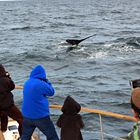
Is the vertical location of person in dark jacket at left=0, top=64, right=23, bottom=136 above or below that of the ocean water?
above

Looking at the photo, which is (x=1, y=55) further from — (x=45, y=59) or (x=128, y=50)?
(x=128, y=50)

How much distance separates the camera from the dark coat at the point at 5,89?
320 inches

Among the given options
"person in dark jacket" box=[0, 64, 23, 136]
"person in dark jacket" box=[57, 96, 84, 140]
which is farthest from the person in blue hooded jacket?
"person in dark jacket" box=[0, 64, 23, 136]

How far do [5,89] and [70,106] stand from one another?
169cm

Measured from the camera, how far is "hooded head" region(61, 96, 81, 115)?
692 cm

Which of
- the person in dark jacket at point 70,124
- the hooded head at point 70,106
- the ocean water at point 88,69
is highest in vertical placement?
the hooded head at point 70,106

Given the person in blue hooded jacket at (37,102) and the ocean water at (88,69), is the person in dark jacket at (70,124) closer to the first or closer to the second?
the person in blue hooded jacket at (37,102)

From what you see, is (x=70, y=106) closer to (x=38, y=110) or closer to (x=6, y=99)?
(x=38, y=110)

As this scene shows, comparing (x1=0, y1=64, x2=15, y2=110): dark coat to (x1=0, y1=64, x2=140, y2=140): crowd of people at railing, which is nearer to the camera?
(x1=0, y1=64, x2=140, y2=140): crowd of people at railing

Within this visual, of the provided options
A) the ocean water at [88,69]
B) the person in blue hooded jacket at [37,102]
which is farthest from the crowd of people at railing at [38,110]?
the ocean water at [88,69]

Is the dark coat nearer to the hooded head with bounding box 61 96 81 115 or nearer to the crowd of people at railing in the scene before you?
the crowd of people at railing

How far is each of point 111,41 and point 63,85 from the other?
15.7m

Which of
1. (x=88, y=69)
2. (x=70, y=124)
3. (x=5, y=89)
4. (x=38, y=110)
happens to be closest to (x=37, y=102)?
(x=38, y=110)

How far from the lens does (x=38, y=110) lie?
7.57 m
